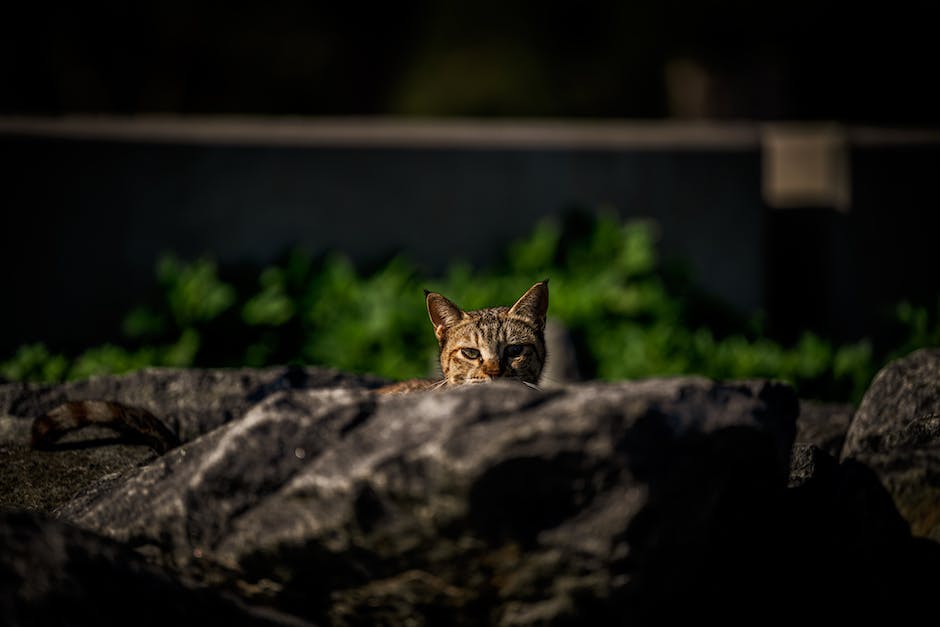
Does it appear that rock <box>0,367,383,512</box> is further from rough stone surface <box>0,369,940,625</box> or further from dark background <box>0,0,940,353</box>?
dark background <box>0,0,940,353</box>

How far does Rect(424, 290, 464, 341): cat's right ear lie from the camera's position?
4066 mm

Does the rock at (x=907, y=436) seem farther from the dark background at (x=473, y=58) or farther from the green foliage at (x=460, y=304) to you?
the dark background at (x=473, y=58)

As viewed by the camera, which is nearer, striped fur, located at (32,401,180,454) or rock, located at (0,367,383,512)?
striped fur, located at (32,401,180,454)

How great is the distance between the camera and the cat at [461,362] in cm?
356

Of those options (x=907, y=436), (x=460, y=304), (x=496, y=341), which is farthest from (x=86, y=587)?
(x=460, y=304)

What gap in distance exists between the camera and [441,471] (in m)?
2.51

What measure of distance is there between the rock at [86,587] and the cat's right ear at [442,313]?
1.62 m

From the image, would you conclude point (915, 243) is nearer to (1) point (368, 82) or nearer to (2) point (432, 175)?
(2) point (432, 175)

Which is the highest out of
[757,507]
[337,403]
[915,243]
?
[915,243]

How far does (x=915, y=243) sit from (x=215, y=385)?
730 cm

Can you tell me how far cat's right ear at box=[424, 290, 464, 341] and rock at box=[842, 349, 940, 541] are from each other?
5.26 ft

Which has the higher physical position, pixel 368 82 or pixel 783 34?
pixel 368 82

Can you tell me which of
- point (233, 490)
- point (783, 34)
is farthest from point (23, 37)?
point (233, 490)

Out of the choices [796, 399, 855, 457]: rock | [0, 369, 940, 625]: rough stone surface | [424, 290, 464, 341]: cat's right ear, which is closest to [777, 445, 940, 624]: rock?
[0, 369, 940, 625]: rough stone surface
